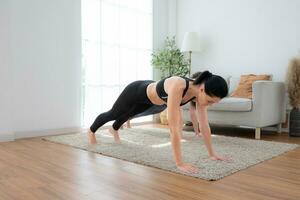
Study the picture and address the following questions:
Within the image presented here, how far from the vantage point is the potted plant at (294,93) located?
363 centimetres

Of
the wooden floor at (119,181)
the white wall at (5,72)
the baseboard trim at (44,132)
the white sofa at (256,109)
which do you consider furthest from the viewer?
the baseboard trim at (44,132)

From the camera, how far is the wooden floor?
161 cm

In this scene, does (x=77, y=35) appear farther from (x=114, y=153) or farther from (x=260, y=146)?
(x=260, y=146)

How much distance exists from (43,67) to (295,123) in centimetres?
314

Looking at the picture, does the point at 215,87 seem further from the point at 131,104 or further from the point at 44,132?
the point at 44,132

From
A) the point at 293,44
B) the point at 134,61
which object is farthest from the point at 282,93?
the point at 134,61

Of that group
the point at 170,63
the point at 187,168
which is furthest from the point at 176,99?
the point at 170,63

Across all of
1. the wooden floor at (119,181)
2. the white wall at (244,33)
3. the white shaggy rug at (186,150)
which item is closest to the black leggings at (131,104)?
the white shaggy rug at (186,150)

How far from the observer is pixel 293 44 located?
3912mm

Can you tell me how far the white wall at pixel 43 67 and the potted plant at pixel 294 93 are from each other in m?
2.70

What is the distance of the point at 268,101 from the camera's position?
11.2ft

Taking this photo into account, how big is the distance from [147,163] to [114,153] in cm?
44

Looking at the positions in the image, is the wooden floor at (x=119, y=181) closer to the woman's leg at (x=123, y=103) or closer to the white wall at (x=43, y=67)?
the woman's leg at (x=123, y=103)

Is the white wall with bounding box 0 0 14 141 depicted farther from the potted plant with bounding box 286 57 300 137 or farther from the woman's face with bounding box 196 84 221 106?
the potted plant with bounding box 286 57 300 137
